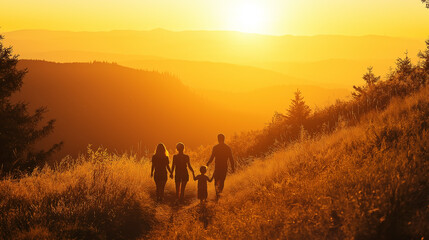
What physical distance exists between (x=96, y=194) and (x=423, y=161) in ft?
20.9

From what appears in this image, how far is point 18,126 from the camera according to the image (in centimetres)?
1828

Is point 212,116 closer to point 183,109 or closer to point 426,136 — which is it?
point 183,109

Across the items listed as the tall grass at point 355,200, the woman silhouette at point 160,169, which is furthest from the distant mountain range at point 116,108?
the tall grass at point 355,200

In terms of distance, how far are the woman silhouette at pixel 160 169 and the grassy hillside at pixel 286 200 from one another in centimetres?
35

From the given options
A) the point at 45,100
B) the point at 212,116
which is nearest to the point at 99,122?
the point at 45,100

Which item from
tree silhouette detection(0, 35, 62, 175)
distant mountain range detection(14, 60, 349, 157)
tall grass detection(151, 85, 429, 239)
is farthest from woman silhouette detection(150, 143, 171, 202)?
distant mountain range detection(14, 60, 349, 157)

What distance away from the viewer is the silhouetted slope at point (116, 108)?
115812mm

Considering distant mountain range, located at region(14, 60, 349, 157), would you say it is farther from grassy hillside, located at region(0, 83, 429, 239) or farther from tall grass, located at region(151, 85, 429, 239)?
tall grass, located at region(151, 85, 429, 239)

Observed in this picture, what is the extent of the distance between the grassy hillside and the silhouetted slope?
4116 inches

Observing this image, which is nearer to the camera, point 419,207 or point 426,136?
point 419,207

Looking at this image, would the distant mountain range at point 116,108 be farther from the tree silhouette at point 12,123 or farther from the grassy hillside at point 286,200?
the grassy hillside at point 286,200

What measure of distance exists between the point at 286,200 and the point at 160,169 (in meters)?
4.89

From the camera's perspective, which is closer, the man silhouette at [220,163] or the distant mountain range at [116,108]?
the man silhouette at [220,163]

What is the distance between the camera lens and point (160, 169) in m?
9.77
